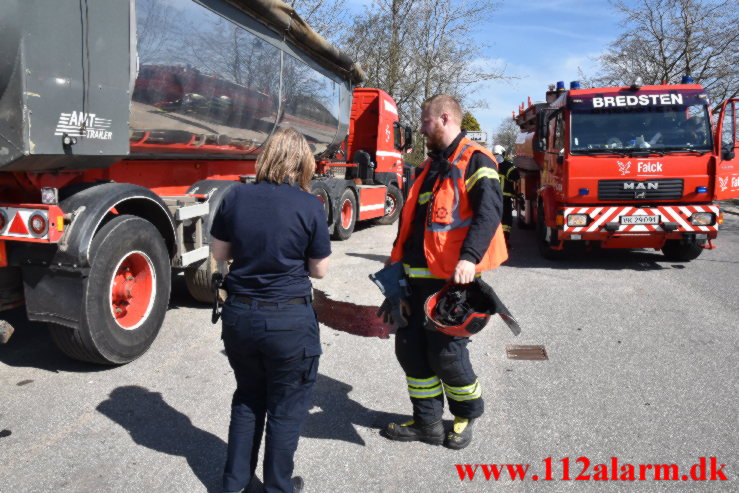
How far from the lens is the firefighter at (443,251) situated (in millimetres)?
2963

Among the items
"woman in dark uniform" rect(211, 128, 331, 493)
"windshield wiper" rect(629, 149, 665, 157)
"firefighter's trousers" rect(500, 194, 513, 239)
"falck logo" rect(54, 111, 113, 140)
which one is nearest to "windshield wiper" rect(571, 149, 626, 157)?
"windshield wiper" rect(629, 149, 665, 157)

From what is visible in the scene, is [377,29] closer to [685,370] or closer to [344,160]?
[344,160]

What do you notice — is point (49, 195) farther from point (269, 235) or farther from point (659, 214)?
point (659, 214)

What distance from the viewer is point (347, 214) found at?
37.2 feet

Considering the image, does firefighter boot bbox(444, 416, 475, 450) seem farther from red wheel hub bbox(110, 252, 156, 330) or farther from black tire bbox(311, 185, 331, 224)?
black tire bbox(311, 185, 331, 224)

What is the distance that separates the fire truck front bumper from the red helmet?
5.60 m

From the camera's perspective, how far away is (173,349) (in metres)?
4.79

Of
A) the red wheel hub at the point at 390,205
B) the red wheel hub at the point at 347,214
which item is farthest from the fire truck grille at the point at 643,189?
the red wheel hub at the point at 390,205

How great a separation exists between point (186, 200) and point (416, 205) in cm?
285

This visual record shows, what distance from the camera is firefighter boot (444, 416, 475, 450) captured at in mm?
3268

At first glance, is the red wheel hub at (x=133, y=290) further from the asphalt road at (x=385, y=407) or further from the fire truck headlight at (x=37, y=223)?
the fire truck headlight at (x=37, y=223)

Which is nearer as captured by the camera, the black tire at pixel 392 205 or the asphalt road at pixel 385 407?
the asphalt road at pixel 385 407

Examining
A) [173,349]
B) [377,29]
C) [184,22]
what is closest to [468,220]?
[173,349]

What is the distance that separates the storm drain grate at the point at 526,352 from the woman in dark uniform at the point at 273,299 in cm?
264
